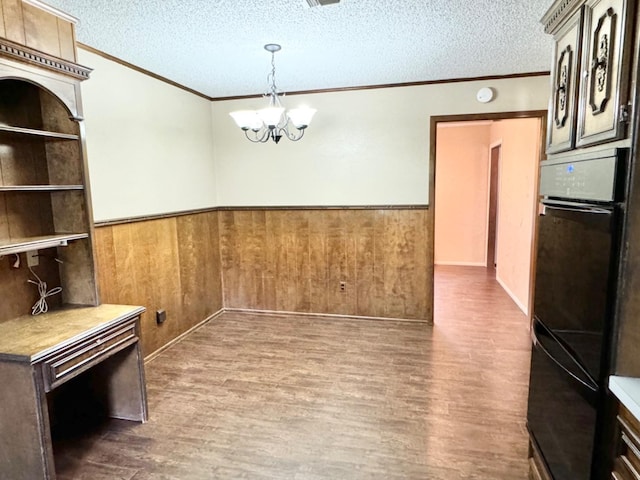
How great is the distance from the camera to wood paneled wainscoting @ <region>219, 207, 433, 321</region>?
4219 millimetres

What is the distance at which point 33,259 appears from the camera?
2342mm

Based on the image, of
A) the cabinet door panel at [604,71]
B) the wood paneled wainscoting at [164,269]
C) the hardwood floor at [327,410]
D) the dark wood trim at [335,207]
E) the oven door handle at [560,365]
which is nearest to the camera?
the cabinet door panel at [604,71]

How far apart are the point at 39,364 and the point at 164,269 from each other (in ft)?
6.23

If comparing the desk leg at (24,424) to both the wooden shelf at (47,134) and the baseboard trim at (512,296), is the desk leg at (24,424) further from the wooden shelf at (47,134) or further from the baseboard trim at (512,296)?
the baseboard trim at (512,296)

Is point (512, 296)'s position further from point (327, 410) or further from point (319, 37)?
point (319, 37)

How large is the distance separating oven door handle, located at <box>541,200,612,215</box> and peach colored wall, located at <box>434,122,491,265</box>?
5204 mm

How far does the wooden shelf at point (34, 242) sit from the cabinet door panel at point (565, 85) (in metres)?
2.61

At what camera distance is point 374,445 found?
228 centimetres

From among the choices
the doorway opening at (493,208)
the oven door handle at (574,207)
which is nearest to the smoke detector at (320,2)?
the oven door handle at (574,207)

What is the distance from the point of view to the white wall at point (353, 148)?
3.90 m

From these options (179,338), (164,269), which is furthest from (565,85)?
(179,338)

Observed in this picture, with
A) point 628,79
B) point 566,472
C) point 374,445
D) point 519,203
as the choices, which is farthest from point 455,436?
point 519,203

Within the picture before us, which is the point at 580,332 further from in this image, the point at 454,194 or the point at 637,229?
the point at 454,194

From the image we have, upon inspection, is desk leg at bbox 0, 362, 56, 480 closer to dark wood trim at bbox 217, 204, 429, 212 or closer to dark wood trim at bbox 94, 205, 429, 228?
dark wood trim at bbox 94, 205, 429, 228
